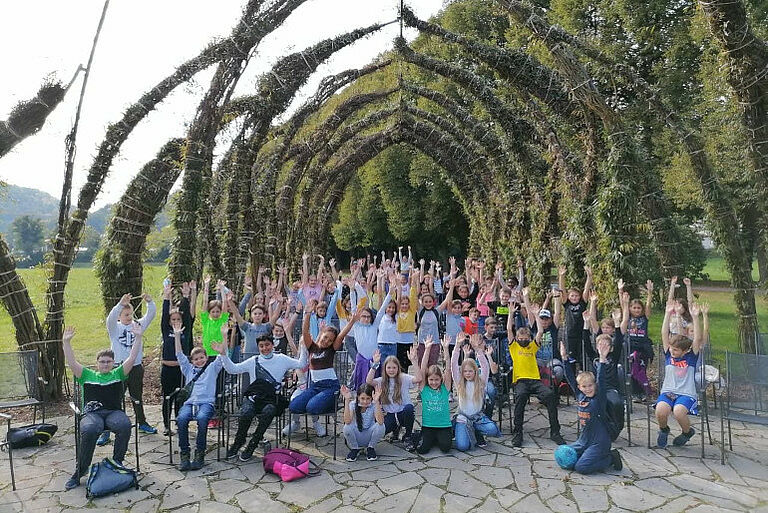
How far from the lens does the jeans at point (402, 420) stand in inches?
227

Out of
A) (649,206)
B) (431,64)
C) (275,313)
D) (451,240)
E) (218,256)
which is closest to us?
(275,313)

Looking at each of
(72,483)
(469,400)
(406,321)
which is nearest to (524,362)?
(469,400)

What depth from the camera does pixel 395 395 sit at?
568cm

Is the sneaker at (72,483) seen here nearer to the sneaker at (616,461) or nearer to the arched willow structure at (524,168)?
the arched willow structure at (524,168)

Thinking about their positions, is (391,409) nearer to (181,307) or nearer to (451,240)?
(181,307)

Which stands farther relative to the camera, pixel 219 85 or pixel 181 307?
pixel 219 85

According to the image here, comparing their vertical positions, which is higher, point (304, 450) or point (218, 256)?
point (218, 256)

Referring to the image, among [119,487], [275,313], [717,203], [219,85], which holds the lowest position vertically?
[119,487]

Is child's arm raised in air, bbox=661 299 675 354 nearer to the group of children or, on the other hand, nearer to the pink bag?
the group of children

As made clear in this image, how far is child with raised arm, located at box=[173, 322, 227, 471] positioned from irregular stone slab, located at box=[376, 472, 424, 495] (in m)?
1.76

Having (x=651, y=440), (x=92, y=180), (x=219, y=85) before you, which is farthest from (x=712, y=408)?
(x=92, y=180)

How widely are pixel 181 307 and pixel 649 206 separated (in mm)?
6813

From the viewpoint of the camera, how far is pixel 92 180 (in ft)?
24.4

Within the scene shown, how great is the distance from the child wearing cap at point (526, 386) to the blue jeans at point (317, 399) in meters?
1.95
